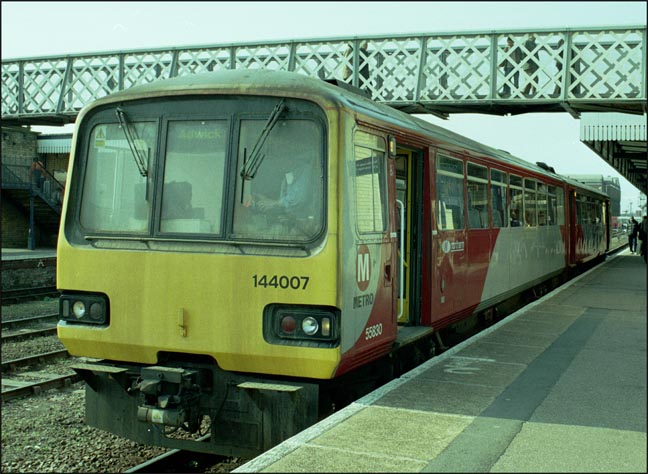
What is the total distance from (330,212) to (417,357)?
314 cm

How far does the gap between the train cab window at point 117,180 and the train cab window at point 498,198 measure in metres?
5.89

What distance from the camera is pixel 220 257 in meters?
5.48

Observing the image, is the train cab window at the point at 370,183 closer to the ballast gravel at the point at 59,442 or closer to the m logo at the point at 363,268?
the m logo at the point at 363,268

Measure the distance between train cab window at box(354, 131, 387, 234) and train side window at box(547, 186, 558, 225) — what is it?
33.5ft

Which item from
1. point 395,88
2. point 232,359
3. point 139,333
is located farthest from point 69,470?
point 395,88

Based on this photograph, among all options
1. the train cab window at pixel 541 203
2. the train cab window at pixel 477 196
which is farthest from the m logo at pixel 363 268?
the train cab window at pixel 541 203

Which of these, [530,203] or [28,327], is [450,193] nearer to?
[530,203]

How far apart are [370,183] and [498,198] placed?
17.6 feet

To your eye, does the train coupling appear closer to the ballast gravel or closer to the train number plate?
the train number plate

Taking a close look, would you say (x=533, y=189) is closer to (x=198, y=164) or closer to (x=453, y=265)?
(x=453, y=265)

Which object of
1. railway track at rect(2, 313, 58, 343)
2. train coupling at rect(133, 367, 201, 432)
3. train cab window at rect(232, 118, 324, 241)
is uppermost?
train cab window at rect(232, 118, 324, 241)

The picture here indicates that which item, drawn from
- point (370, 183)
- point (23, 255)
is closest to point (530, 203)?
point (370, 183)

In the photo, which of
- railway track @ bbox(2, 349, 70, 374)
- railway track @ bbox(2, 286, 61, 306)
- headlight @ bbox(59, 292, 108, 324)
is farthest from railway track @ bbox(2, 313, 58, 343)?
headlight @ bbox(59, 292, 108, 324)

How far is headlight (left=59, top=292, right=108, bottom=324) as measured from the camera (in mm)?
5801
